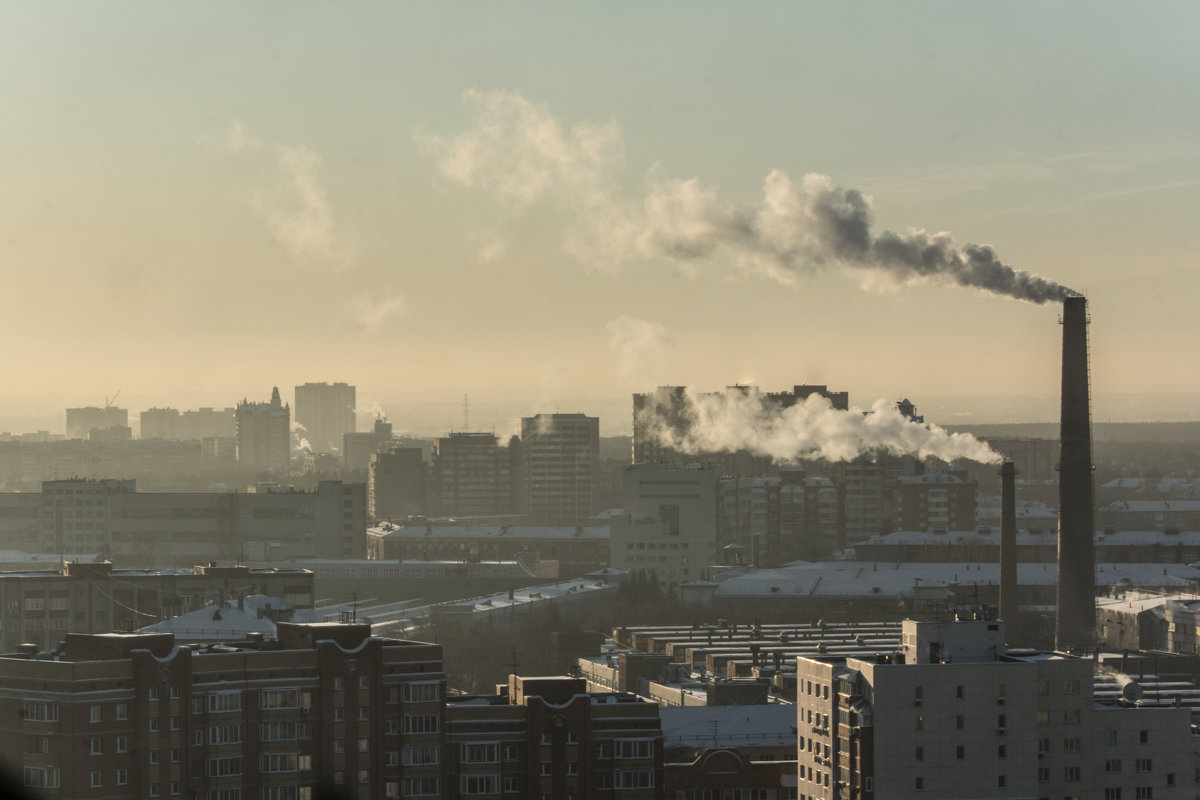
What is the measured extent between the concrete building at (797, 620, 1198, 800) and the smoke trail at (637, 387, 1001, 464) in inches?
2672

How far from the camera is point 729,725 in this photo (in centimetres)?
5022

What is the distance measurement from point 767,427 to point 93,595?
321 feet

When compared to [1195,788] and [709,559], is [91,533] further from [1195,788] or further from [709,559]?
[1195,788]

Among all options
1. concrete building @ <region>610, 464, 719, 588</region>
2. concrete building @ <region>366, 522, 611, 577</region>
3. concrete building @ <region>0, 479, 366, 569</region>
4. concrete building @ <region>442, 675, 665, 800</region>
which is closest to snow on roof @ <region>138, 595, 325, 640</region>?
concrete building @ <region>442, 675, 665, 800</region>

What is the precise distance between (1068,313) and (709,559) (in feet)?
132

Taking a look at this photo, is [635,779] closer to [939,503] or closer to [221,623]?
[221,623]

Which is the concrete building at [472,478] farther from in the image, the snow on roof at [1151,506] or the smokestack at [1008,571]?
the smokestack at [1008,571]

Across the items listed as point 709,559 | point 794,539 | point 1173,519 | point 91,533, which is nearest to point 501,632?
point 709,559

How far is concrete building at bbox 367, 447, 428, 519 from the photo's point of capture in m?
173

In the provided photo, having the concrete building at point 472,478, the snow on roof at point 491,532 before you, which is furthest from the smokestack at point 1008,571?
the concrete building at point 472,478

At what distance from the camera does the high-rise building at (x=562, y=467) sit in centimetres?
16775

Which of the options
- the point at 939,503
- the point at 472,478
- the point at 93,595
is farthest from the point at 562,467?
the point at 93,595

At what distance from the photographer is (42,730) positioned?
37.7m

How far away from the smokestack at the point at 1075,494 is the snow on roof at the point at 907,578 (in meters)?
17.7
